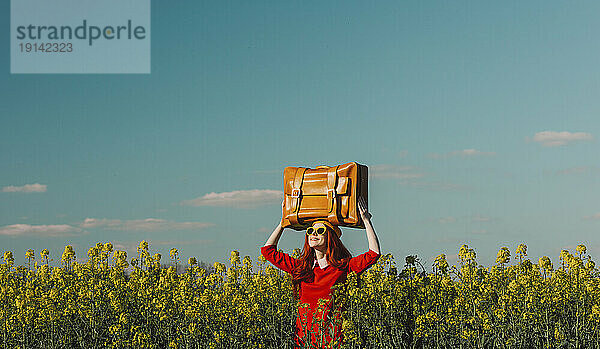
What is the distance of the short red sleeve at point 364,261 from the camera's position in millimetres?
6039

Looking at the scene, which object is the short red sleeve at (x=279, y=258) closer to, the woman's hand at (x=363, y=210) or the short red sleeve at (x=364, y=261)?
the short red sleeve at (x=364, y=261)

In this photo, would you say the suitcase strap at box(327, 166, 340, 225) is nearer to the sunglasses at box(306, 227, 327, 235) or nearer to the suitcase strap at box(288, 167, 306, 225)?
the sunglasses at box(306, 227, 327, 235)

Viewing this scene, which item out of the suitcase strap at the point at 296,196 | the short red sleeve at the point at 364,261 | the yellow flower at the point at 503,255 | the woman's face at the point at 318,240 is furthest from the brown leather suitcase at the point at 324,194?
the yellow flower at the point at 503,255

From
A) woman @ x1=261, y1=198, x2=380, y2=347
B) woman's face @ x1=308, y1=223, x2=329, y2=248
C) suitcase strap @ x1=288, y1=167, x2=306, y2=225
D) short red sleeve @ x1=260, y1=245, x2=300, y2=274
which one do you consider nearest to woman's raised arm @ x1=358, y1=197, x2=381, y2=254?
woman @ x1=261, y1=198, x2=380, y2=347

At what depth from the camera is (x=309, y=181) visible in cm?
630

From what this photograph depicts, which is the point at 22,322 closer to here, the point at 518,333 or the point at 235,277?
the point at 235,277

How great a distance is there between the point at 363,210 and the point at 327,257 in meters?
0.57

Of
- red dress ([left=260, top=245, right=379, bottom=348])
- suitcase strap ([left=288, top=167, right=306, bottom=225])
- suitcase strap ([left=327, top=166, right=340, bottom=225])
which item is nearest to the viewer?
red dress ([left=260, top=245, right=379, bottom=348])

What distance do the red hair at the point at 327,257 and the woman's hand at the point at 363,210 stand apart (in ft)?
1.13

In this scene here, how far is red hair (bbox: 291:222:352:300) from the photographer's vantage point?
616 centimetres

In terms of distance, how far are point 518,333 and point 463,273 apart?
0.84 metres

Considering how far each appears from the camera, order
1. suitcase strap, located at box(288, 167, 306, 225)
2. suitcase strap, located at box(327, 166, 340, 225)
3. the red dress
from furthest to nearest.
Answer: suitcase strap, located at box(288, 167, 306, 225) → suitcase strap, located at box(327, 166, 340, 225) → the red dress

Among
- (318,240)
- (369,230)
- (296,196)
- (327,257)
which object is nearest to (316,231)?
(318,240)

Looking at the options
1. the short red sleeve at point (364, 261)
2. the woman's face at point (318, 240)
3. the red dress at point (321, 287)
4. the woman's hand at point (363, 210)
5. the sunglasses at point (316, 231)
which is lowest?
the red dress at point (321, 287)
